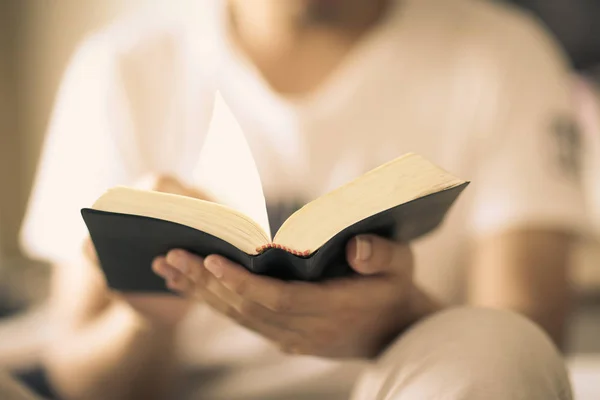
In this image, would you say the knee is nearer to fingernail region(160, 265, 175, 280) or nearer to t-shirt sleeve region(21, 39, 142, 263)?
fingernail region(160, 265, 175, 280)

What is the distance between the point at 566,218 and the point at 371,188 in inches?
17.0

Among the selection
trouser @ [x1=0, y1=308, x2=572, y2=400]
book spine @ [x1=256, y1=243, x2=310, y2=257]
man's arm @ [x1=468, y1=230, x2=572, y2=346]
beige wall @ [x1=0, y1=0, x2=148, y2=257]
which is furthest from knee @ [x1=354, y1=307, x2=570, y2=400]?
beige wall @ [x1=0, y1=0, x2=148, y2=257]

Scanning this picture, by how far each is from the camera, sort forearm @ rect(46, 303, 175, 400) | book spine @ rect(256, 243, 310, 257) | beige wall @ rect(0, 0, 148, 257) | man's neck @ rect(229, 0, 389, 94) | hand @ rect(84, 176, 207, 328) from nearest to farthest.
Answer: book spine @ rect(256, 243, 310, 257) < hand @ rect(84, 176, 207, 328) < forearm @ rect(46, 303, 175, 400) < man's neck @ rect(229, 0, 389, 94) < beige wall @ rect(0, 0, 148, 257)

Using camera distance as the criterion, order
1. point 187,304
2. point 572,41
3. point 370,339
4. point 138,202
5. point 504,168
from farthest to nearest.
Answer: point 572,41
point 504,168
point 187,304
point 370,339
point 138,202

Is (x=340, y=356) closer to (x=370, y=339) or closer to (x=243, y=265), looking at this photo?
(x=370, y=339)

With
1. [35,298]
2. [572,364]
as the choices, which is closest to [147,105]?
[572,364]

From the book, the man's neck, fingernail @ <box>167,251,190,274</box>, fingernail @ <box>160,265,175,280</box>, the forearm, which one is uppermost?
the man's neck

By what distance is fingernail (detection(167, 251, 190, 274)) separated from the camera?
1.36 ft

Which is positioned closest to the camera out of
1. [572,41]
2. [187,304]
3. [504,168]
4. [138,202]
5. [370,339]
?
[138,202]

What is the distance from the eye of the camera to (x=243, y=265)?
1.30 ft

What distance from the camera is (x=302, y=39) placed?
0.81 m

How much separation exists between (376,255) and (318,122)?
1.29 ft

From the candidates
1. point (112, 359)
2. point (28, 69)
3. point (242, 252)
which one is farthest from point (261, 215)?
point (28, 69)

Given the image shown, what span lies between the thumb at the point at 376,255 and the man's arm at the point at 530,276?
0.27 metres
